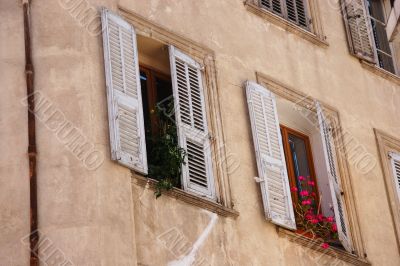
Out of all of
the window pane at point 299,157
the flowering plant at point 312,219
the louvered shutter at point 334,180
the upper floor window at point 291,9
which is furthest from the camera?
the upper floor window at point 291,9

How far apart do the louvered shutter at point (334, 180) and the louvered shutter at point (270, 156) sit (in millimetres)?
853

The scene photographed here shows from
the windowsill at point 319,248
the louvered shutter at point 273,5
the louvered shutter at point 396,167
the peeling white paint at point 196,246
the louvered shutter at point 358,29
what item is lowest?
the peeling white paint at point 196,246


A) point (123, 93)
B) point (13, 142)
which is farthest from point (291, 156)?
point (13, 142)

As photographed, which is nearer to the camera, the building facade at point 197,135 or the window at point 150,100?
the building facade at point 197,135

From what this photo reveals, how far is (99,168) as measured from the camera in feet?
42.7

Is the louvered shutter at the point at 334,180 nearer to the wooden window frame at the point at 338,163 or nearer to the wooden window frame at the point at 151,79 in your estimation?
the wooden window frame at the point at 338,163

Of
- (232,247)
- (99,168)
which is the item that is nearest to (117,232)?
(99,168)

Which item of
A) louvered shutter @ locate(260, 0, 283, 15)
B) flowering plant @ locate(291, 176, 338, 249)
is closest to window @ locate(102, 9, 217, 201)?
flowering plant @ locate(291, 176, 338, 249)

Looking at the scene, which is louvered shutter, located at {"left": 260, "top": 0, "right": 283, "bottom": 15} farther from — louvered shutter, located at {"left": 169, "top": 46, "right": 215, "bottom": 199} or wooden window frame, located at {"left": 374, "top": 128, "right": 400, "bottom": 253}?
louvered shutter, located at {"left": 169, "top": 46, "right": 215, "bottom": 199}

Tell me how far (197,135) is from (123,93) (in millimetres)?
1082

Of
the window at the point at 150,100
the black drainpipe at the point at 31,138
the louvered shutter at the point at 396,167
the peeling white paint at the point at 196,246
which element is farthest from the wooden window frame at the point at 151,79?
the louvered shutter at the point at 396,167

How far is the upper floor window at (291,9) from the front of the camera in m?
17.0

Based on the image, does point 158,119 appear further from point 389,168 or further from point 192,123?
point 389,168

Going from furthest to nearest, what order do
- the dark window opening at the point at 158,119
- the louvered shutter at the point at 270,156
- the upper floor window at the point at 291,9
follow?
the upper floor window at the point at 291,9 → the louvered shutter at the point at 270,156 → the dark window opening at the point at 158,119
